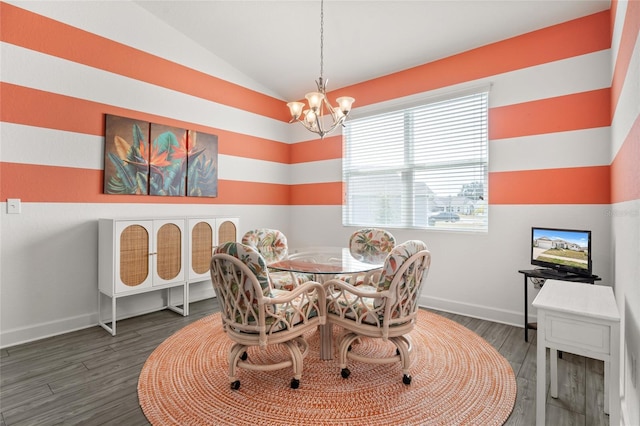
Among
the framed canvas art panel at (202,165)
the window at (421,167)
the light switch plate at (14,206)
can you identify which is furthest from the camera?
the framed canvas art panel at (202,165)

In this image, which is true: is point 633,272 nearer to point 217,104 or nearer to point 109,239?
point 109,239

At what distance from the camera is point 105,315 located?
320 cm

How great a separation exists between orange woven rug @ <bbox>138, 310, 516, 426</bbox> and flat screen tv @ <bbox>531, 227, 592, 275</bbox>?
909mm

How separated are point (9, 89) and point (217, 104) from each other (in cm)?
203

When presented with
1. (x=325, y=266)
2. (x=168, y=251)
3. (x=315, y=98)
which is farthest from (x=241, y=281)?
(x=168, y=251)

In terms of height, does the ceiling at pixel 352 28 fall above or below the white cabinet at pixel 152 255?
above

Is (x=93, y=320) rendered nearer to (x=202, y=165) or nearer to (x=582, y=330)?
(x=202, y=165)

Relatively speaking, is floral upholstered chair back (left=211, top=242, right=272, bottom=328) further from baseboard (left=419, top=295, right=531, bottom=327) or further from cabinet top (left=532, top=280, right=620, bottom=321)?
baseboard (left=419, top=295, right=531, bottom=327)

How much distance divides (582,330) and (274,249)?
7.91 feet

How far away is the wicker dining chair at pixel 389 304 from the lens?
1928mm

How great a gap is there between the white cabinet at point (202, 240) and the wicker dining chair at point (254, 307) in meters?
1.72

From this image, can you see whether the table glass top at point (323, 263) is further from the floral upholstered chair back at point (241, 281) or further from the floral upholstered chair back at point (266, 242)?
the floral upholstered chair back at point (241, 281)

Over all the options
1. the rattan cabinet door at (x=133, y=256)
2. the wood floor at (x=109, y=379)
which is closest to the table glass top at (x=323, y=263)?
the wood floor at (x=109, y=379)

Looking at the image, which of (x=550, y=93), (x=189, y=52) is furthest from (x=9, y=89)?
(x=550, y=93)
